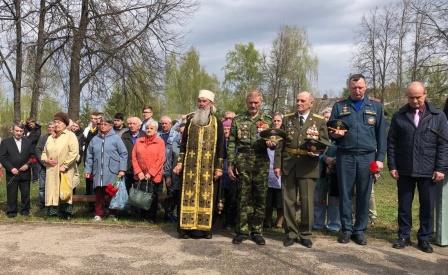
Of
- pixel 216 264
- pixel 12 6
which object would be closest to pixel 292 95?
pixel 12 6

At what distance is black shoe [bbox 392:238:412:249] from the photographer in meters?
6.24

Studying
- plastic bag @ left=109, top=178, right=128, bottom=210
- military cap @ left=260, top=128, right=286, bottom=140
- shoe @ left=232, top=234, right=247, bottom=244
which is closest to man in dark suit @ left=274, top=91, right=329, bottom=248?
military cap @ left=260, top=128, right=286, bottom=140

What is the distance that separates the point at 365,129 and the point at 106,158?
4.07m

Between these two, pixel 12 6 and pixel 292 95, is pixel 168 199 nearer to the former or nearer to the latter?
pixel 12 6

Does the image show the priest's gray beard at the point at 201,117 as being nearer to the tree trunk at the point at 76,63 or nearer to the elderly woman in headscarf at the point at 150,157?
the elderly woman in headscarf at the point at 150,157

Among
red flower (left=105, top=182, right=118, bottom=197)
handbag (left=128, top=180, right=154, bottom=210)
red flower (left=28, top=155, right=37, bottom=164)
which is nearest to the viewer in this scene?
handbag (left=128, top=180, right=154, bottom=210)

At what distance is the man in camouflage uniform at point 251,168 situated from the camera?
21.5ft

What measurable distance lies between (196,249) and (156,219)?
2151mm

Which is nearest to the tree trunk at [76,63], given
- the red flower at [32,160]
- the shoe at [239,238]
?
the red flower at [32,160]

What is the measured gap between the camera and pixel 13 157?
8.38 metres

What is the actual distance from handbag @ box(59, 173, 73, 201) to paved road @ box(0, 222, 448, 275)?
3.28 ft

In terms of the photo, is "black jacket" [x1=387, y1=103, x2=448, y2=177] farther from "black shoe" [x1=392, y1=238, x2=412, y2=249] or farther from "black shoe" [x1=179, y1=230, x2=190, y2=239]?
"black shoe" [x1=179, y1=230, x2=190, y2=239]

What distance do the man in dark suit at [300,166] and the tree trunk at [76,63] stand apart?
36.5 ft

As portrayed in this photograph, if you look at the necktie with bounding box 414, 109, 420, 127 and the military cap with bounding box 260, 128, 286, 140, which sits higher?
the necktie with bounding box 414, 109, 420, 127
